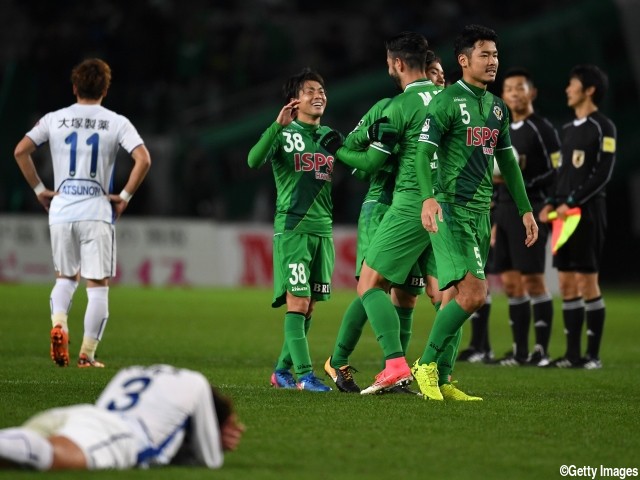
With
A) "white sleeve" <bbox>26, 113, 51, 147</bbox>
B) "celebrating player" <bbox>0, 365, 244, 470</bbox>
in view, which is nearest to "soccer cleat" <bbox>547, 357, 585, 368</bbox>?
"white sleeve" <bbox>26, 113, 51, 147</bbox>

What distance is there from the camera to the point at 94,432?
16.3 ft

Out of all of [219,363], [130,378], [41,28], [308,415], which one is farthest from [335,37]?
[130,378]

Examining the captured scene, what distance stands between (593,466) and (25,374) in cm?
469

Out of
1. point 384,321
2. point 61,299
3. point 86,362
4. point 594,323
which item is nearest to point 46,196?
point 61,299

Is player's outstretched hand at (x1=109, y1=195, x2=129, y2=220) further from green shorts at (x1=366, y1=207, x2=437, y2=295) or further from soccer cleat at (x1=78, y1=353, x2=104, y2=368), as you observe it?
green shorts at (x1=366, y1=207, x2=437, y2=295)

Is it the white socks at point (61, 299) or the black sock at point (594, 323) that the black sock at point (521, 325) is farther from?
the white socks at point (61, 299)

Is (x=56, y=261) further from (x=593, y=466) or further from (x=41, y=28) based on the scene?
(x=41, y=28)

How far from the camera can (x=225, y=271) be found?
22.9 meters

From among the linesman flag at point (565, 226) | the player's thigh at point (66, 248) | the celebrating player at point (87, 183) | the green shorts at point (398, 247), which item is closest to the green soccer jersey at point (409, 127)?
the green shorts at point (398, 247)

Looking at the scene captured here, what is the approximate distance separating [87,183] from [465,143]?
11.0 ft

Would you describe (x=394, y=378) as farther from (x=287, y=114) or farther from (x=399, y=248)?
(x=287, y=114)

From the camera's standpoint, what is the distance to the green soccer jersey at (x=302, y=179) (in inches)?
345

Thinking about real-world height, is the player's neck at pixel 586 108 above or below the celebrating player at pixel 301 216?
above

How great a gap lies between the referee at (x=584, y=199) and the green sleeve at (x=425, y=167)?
3.95m
